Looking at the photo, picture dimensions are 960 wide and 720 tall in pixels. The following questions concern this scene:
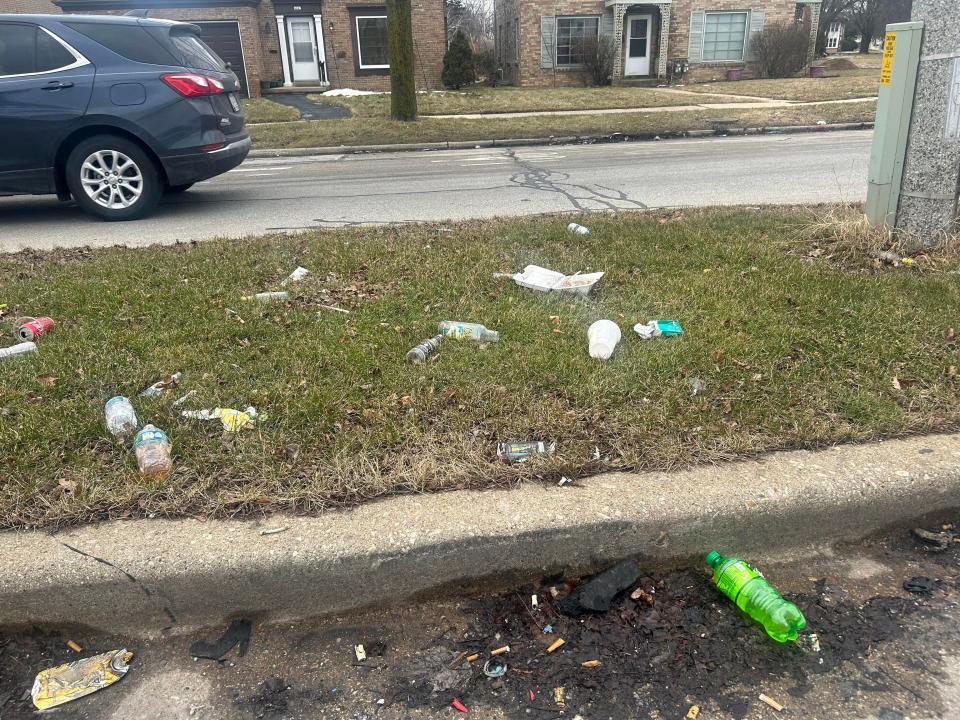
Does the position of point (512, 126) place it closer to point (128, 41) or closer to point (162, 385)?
point (128, 41)

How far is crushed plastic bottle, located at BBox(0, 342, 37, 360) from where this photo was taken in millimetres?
3592

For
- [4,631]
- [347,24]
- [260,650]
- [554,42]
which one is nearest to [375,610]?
[260,650]

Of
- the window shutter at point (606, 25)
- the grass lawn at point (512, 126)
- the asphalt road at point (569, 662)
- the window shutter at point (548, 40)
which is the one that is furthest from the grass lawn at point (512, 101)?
the asphalt road at point (569, 662)

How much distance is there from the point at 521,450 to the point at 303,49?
90.8 ft

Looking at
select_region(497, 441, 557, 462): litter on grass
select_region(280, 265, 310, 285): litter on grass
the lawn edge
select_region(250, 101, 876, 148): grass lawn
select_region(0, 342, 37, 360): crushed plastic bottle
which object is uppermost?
select_region(250, 101, 876, 148): grass lawn

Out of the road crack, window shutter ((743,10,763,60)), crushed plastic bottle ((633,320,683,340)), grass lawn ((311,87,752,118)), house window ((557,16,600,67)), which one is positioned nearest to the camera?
crushed plastic bottle ((633,320,683,340))

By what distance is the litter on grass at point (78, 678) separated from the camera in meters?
2.06

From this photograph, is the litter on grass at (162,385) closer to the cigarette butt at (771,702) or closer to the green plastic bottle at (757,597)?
the green plastic bottle at (757,597)

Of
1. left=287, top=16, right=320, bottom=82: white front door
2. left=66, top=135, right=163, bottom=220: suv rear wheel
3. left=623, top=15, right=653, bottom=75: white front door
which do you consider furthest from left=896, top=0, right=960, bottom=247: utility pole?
left=623, top=15, right=653, bottom=75: white front door

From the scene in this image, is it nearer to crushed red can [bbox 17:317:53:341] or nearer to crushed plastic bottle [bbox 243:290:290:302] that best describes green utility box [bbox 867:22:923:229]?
crushed plastic bottle [bbox 243:290:290:302]

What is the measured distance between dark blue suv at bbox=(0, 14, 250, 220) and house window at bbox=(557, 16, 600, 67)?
76.5 ft

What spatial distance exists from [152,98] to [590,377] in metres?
6.02

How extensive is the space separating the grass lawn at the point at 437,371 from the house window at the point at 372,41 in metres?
23.8

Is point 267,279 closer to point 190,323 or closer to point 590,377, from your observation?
point 190,323
